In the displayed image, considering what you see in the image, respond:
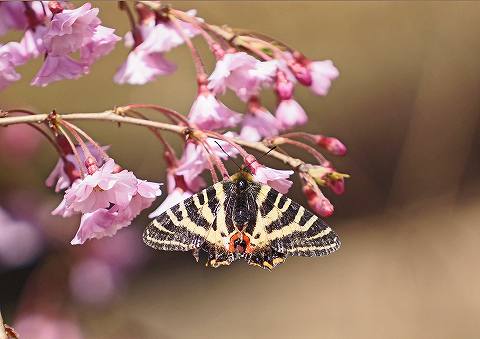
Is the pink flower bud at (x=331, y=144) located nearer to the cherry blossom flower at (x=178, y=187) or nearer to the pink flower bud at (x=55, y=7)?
the cherry blossom flower at (x=178, y=187)

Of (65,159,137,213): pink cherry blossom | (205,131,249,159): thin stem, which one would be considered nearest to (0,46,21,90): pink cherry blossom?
(65,159,137,213): pink cherry blossom

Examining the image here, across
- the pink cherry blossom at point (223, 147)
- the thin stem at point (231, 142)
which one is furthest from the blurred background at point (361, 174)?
the thin stem at point (231, 142)

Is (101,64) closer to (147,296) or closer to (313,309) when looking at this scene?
(147,296)

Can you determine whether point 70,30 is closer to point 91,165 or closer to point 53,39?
point 53,39

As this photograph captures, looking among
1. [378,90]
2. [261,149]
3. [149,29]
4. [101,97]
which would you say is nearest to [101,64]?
[101,97]

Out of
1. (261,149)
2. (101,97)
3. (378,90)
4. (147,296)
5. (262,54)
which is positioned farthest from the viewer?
(378,90)

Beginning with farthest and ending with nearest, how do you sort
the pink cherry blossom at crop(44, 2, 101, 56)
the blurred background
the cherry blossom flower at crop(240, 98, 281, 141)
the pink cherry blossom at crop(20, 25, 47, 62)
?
the blurred background → the cherry blossom flower at crop(240, 98, 281, 141) → the pink cherry blossom at crop(20, 25, 47, 62) → the pink cherry blossom at crop(44, 2, 101, 56)

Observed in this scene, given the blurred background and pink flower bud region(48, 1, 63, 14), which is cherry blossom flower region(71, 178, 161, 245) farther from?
the blurred background
